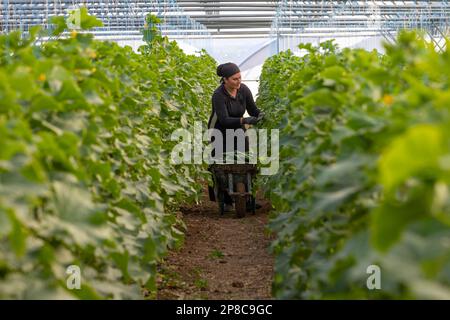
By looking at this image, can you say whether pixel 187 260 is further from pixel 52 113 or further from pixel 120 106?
pixel 52 113

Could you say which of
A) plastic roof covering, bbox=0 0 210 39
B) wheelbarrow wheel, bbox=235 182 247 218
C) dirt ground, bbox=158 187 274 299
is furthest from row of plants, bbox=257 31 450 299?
plastic roof covering, bbox=0 0 210 39

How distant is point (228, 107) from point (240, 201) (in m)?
1.18

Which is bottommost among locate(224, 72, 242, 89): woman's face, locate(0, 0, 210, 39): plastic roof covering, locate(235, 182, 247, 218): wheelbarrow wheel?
locate(235, 182, 247, 218): wheelbarrow wheel

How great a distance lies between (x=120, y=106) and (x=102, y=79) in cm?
80

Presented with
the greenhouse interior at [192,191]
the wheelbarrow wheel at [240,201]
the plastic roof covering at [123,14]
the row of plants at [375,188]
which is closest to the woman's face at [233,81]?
the wheelbarrow wheel at [240,201]

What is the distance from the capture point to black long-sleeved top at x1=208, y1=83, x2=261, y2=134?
919cm

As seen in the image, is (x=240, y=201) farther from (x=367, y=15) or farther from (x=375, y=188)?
(x=367, y=15)

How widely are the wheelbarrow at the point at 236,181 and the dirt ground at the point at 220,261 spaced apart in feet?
0.66

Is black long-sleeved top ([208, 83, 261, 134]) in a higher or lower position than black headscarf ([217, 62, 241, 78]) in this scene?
lower

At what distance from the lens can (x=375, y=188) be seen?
275cm

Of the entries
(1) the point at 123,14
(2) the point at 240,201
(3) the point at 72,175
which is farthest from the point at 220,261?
(1) the point at 123,14

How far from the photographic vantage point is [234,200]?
9.16 metres

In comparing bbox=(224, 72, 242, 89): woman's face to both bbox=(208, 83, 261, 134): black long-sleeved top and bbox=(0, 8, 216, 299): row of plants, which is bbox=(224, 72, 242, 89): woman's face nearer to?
bbox=(208, 83, 261, 134): black long-sleeved top

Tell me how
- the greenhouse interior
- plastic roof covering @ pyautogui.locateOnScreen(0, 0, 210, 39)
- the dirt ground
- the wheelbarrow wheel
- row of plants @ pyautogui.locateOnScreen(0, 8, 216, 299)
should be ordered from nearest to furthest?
1. the greenhouse interior
2. row of plants @ pyautogui.locateOnScreen(0, 8, 216, 299)
3. the dirt ground
4. the wheelbarrow wheel
5. plastic roof covering @ pyautogui.locateOnScreen(0, 0, 210, 39)
